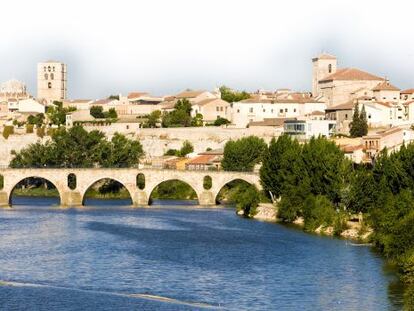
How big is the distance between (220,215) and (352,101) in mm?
28639

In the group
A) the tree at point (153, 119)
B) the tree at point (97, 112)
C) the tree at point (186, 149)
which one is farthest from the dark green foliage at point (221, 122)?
the tree at point (97, 112)

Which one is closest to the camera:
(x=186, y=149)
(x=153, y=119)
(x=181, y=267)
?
(x=181, y=267)

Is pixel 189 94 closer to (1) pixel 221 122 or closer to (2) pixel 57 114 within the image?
(2) pixel 57 114

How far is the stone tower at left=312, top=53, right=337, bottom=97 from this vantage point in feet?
331

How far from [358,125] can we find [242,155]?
7.52m

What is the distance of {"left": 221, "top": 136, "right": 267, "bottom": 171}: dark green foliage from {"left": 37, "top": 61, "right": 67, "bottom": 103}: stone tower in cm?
7164

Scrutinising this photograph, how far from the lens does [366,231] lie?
153 feet

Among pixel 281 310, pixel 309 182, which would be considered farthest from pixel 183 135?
pixel 281 310

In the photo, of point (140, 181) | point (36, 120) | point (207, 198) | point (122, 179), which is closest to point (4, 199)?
point (122, 179)

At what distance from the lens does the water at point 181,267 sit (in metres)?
33.6

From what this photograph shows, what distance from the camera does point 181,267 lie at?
1582 inches

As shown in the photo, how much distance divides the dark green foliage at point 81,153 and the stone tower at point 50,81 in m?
60.8

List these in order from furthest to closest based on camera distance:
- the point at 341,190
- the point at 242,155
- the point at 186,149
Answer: the point at 186,149 → the point at 242,155 → the point at 341,190

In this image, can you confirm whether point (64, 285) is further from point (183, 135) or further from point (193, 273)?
point (183, 135)
